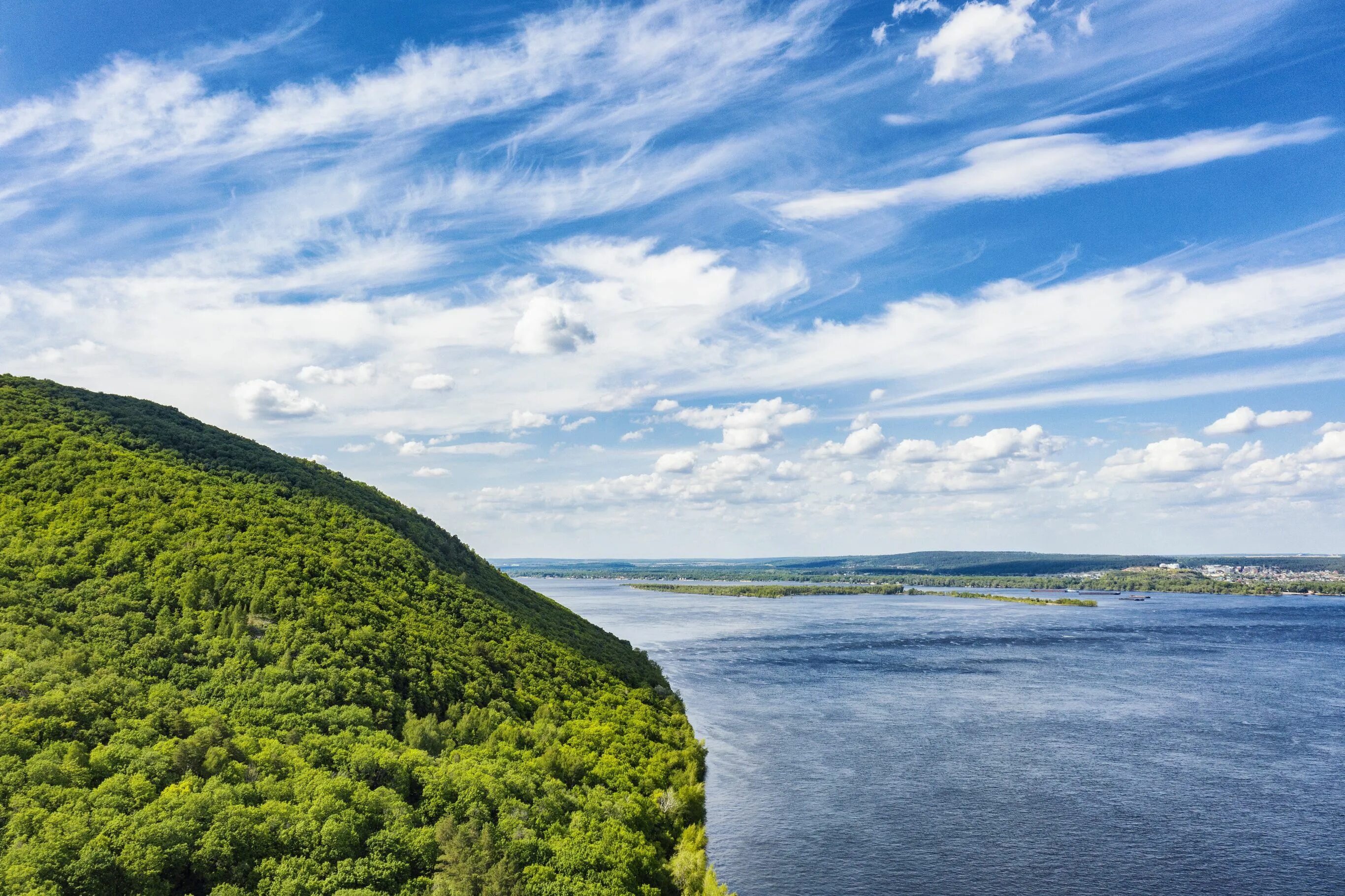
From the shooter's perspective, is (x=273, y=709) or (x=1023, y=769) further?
(x=1023, y=769)

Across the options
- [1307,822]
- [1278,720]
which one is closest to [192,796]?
[1307,822]

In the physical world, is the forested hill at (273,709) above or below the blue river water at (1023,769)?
above

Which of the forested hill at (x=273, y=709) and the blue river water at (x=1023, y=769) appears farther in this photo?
the blue river water at (x=1023, y=769)

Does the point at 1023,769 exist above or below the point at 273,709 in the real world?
below

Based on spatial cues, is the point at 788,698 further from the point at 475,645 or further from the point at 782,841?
the point at 475,645
